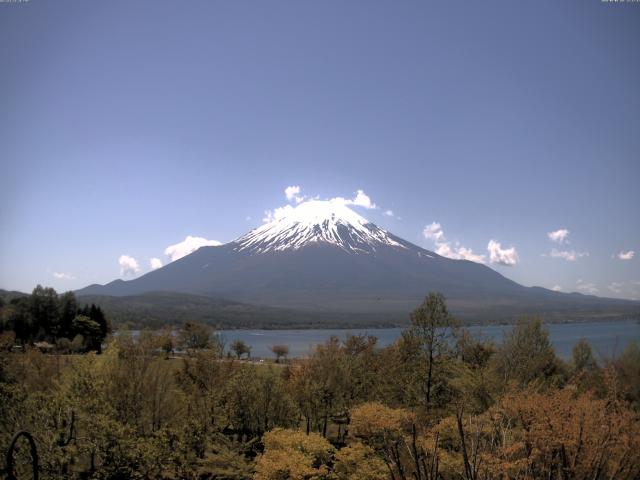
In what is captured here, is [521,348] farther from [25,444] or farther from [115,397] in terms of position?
[25,444]

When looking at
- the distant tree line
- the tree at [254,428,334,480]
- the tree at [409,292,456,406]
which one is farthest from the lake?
the tree at [254,428,334,480]

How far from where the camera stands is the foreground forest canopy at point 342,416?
1238 centimetres

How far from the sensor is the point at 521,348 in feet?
106

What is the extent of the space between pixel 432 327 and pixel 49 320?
223 ft

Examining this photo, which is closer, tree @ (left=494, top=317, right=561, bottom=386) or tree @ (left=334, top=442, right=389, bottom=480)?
tree @ (left=334, top=442, right=389, bottom=480)

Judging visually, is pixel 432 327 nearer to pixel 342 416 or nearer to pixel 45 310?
pixel 342 416

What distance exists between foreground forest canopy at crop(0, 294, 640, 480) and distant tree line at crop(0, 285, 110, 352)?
36.9 metres

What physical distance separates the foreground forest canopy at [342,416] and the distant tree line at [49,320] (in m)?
36.9

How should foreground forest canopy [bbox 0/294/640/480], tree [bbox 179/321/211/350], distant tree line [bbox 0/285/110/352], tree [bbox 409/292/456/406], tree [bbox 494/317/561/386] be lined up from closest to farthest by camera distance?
foreground forest canopy [bbox 0/294/640/480], tree [bbox 409/292/456/406], tree [bbox 494/317/561/386], tree [bbox 179/321/211/350], distant tree line [bbox 0/285/110/352]

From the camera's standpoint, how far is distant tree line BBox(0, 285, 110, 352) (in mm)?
70000

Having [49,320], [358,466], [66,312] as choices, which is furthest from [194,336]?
[358,466]

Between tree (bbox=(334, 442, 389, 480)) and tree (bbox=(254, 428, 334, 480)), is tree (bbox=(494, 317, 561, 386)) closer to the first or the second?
tree (bbox=(334, 442, 389, 480))

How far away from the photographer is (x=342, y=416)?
34.3 metres

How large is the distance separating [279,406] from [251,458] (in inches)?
123
